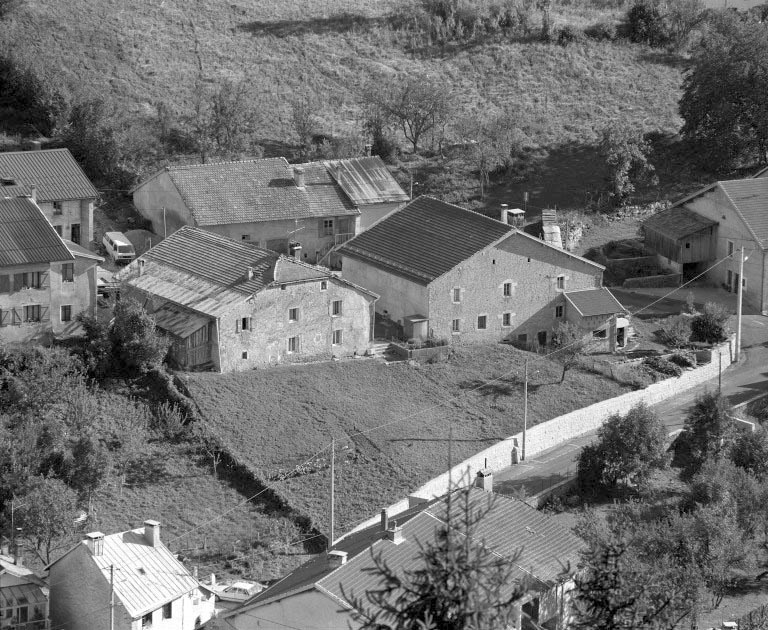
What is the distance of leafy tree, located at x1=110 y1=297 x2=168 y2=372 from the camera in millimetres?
56594

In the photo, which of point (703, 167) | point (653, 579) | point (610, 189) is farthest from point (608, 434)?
point (703, 167)

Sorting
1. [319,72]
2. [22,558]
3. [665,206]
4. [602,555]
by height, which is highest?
[319,72]

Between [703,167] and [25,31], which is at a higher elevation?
[25,31]

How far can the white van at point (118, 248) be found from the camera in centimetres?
6875

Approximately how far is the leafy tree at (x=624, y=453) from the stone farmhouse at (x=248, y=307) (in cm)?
1100

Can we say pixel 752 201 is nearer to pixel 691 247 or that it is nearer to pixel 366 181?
pixel 691 247

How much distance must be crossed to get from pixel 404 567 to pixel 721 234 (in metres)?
40.0

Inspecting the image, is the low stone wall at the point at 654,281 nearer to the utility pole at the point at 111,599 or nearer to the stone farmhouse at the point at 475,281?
the stone farmhouse at the point at 475,281

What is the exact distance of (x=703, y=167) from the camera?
86312mm

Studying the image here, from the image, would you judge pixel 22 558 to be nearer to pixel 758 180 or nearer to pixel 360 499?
pixel 360 499

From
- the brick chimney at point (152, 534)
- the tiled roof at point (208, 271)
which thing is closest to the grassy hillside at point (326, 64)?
the tiled roof at point (208, 271)

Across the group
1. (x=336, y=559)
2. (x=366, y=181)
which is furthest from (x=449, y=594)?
(x=366, y=181)

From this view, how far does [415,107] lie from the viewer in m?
85.0

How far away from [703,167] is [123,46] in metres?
34.0
